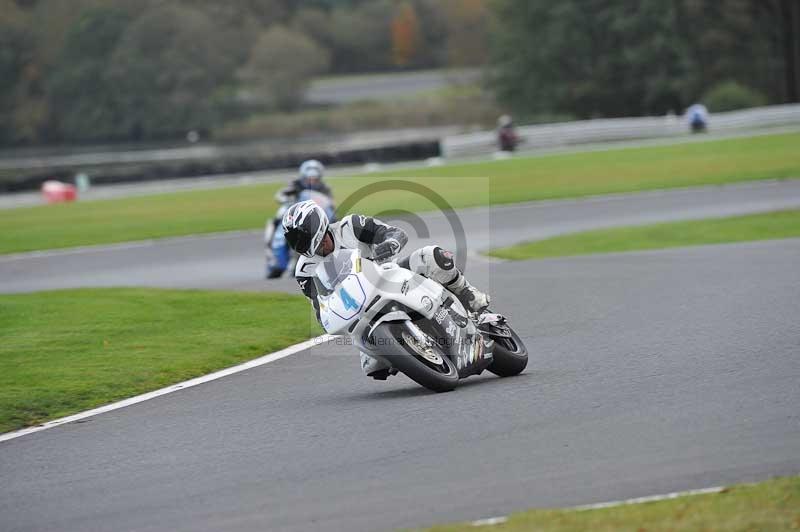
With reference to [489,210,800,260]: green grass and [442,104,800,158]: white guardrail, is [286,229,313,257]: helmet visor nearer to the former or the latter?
[489,210,800,260]: green grass

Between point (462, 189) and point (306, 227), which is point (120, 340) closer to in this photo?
point (306, 227)

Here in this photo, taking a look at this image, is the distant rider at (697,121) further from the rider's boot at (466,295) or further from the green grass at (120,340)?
the rider's boot at (466,295)

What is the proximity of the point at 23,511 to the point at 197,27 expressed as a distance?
223 feet

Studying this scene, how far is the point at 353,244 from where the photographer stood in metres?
8.22

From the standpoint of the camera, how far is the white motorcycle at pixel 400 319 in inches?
311

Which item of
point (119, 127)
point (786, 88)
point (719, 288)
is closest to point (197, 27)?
point (119, 127)

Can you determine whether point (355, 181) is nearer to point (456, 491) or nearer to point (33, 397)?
point (33, 397)

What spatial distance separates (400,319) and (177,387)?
238cm

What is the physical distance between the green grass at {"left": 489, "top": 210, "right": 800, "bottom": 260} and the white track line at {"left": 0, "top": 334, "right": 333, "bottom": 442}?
23.1 ft

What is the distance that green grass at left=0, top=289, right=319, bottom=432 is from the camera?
9.37 metres

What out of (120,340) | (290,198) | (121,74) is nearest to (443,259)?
(120,340)

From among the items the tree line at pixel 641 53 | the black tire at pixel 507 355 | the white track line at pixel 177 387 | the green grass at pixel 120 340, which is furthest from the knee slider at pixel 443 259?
the tree line at pixel 641 53

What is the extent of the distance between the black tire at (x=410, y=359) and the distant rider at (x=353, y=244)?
0.26 m

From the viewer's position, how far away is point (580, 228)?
2078cm
